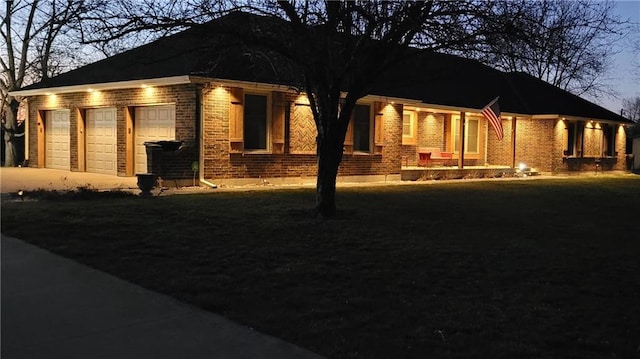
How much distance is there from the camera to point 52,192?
43.9 ft

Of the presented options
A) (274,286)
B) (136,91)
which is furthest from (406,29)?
(136,91)

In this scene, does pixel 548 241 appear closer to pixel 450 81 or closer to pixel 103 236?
pixel 103 236

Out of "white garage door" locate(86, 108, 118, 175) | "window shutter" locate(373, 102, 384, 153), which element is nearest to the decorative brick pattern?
"window shutter" locate(373, 102, 384, 153)

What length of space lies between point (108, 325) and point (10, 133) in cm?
2395

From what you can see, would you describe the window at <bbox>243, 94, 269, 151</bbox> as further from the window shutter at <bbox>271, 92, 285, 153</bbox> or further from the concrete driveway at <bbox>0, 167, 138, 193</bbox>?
the concrete driveway at <bbox>0, 167, 138, 193</bbox>

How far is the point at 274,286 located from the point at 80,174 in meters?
15.4

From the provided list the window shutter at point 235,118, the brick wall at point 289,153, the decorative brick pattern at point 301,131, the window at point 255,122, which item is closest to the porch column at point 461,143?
the brick wall at point 289,153

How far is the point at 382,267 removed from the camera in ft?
23.2

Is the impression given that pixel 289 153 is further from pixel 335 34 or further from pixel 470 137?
pixel 470 137

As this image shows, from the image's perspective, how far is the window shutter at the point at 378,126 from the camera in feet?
69.9

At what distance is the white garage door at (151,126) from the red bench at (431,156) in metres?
11.3

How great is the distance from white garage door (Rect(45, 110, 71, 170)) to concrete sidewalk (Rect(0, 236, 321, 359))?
16.0 meters

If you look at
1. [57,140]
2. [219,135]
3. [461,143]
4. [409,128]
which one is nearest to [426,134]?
[409,128]

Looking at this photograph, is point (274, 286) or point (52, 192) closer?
point (274, 286)
